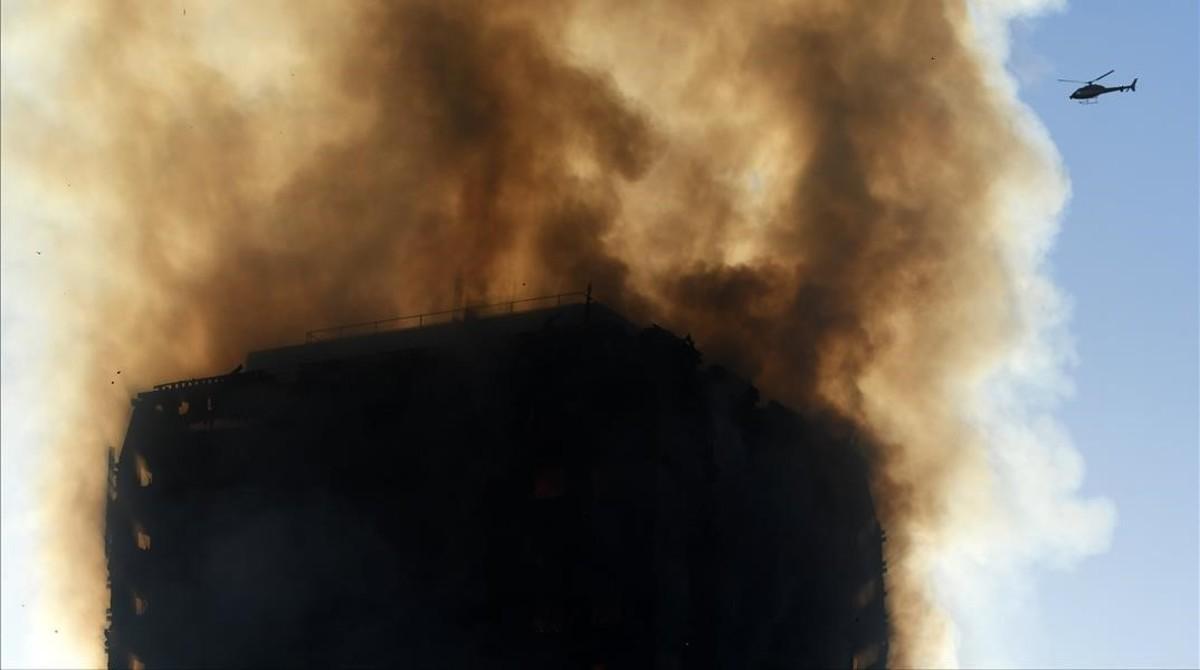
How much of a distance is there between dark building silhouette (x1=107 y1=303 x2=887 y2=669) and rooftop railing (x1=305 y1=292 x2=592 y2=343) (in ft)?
3.94

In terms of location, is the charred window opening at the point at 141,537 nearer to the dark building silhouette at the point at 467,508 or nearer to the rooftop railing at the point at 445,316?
the dark building silhouette at the point at 467,508

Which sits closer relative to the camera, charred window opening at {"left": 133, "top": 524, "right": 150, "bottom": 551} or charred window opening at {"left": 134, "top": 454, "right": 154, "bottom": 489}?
charred window opening at {"left": 133, "top": 524, "right": 150, "bottom": 551}

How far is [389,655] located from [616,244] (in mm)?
24683

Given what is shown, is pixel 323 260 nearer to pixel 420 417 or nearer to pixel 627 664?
pixel 420 417

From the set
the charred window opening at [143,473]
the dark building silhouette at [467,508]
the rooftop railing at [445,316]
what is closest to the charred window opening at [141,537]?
the dark building silhouette at [467,508]

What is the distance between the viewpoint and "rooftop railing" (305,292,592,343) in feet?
282

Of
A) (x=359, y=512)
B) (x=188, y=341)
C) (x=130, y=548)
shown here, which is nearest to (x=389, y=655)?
(x=359, y=512)

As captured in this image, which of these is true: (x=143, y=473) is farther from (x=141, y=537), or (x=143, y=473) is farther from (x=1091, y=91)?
(x=1091, y=91)

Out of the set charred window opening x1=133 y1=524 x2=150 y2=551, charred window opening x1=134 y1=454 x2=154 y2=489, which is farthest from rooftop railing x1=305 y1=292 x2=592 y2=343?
charred window opening x1=133 y1=524 x2=150 y2=551

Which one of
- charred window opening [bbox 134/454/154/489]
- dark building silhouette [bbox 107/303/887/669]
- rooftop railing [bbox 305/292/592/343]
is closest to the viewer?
dark building silhouette [bbox 107/303/887/669]

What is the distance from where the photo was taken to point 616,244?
90875mm

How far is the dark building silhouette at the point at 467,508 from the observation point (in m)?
78.6

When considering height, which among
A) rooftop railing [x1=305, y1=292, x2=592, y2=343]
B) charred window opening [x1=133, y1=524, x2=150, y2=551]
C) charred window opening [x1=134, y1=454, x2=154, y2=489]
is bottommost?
charred window opening [x1=133, y1=524, x2=150, y2=551]

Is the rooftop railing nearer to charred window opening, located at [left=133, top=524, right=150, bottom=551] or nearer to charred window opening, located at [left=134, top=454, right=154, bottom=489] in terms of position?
charred window opening, located at [left=134, top=454, right=154, bottom=489]
